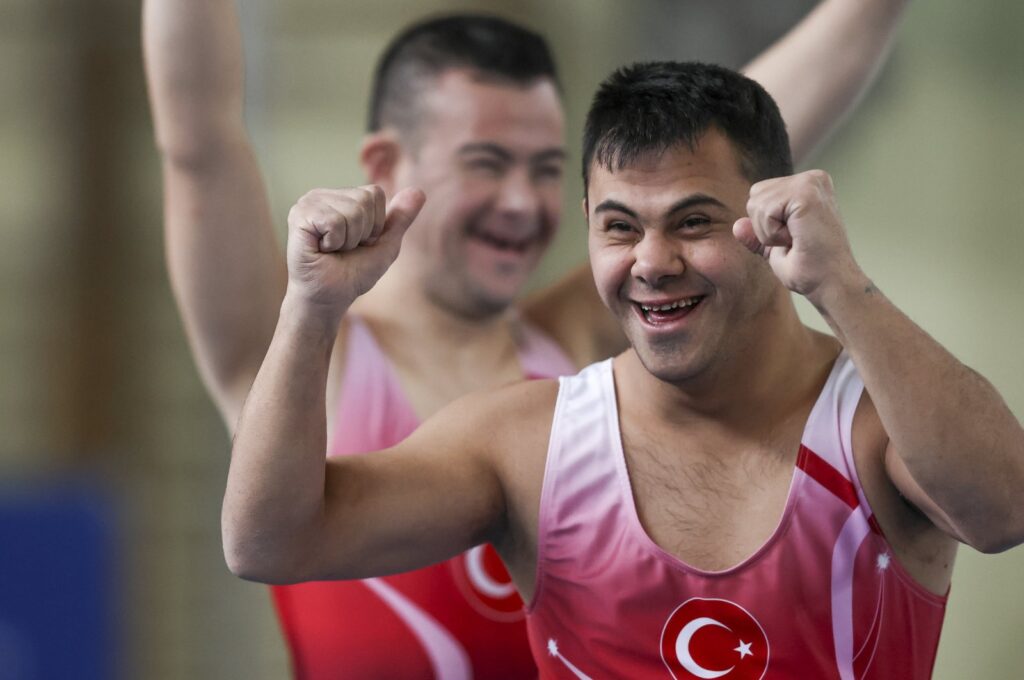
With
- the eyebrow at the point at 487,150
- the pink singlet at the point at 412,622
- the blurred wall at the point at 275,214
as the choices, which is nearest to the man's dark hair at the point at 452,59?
the eyebrow at the point at 487,150

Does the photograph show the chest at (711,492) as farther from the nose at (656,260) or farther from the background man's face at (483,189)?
the background man's face at (483,189)

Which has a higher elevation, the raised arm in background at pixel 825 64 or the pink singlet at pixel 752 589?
the raised arm in background at pixel 825 64

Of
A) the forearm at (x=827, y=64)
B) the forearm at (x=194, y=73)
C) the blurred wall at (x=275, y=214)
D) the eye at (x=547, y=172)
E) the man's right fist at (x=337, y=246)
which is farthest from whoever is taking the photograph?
the blurred wall at (x=275, y=214)

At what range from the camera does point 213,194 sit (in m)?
2.22

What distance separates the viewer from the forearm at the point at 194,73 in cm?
212

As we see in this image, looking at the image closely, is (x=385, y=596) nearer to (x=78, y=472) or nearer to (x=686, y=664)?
(x=686, y=664)

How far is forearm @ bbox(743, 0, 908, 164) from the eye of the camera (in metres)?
2.25

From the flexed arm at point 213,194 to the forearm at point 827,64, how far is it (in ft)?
2.97

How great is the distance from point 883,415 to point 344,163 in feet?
11.1

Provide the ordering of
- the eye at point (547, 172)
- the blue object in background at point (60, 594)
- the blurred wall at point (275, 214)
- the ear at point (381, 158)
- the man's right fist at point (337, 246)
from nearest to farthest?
the man's right fist at point (337, 246) → the blue object in background at point (60, 594) → the eye at point (547, 172) → the ear at point (381, 158) → the blurred wall at point (275, 214)

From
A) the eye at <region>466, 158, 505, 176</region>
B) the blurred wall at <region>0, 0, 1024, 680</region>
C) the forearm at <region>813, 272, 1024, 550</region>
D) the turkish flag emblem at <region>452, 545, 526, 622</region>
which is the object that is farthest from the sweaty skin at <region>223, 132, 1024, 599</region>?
the blurred wall at <region>0, 0, 1024, 680</region>

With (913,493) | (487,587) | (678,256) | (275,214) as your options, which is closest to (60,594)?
(487,587)

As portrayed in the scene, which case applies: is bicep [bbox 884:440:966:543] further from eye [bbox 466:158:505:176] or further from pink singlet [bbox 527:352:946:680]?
eye [bbox 466:158:505:176]

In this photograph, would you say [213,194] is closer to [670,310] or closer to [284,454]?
[284,454]
